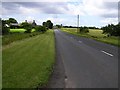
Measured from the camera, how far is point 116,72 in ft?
40.9

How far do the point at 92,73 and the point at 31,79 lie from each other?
2958 mm

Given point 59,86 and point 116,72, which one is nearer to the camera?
point 59,86

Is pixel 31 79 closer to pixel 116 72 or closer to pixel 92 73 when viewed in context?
pixel 92 73

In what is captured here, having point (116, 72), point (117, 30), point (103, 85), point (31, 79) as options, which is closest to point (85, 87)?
point (103, 85)

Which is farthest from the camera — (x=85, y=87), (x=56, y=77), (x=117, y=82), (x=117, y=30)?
(x=117, y=30)

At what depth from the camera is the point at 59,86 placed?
384 inches

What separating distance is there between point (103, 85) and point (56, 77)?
255cm

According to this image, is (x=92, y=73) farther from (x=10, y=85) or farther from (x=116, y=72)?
(x=10, y=85)

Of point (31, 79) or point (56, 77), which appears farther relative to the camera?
point (56, 77)

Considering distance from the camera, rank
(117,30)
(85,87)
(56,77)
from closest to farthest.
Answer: (85,87)
(56,77)
(117,30)

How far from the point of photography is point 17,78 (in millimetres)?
10711

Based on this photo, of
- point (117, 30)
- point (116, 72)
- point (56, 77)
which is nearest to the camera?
point (56, 77)

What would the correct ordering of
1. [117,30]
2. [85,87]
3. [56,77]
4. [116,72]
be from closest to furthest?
[85,87], [56,77], [116,72], [117,30]

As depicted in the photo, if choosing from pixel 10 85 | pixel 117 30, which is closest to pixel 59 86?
pixel 10 85
